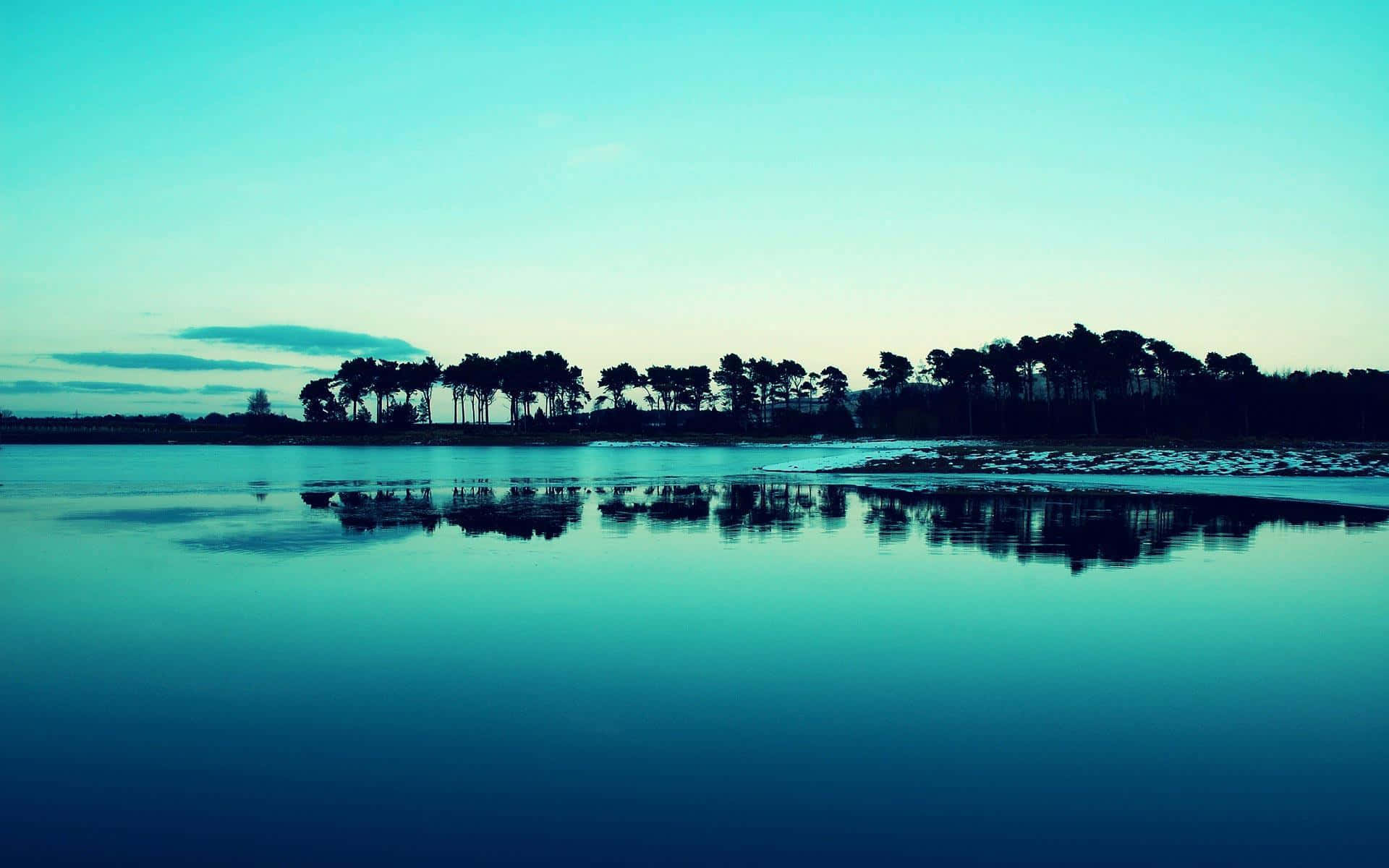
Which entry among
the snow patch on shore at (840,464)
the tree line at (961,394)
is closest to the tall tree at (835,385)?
the tree line at (961,394)

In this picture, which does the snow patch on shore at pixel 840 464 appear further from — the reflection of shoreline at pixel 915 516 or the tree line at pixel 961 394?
the tree line at pixel 961 394

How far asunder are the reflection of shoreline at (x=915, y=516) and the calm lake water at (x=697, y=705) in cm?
91

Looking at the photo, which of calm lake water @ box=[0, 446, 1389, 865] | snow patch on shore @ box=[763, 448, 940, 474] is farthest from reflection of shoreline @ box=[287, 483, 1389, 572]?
snow patch on shore @ box=[763, 448, 940, 474]

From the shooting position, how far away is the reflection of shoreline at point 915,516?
61.9 feet

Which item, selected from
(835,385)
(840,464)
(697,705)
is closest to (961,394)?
(835,385)

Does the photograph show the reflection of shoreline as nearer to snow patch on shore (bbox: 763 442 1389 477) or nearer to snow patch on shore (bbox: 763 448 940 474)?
snow patch on shore (bbox: 763 448 940 474)

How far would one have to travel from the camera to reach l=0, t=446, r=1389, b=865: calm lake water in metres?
5.40

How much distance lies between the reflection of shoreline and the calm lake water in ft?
2.99

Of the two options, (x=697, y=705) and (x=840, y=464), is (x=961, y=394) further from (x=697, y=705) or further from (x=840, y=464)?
(x=697, y=705)

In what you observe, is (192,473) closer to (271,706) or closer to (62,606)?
(62,606)

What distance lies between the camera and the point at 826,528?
21.8m

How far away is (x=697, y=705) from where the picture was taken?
7836mm

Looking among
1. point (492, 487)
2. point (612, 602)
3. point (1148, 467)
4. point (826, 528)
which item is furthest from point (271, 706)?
point (1148, 467)

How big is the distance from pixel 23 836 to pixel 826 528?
59.2ft
